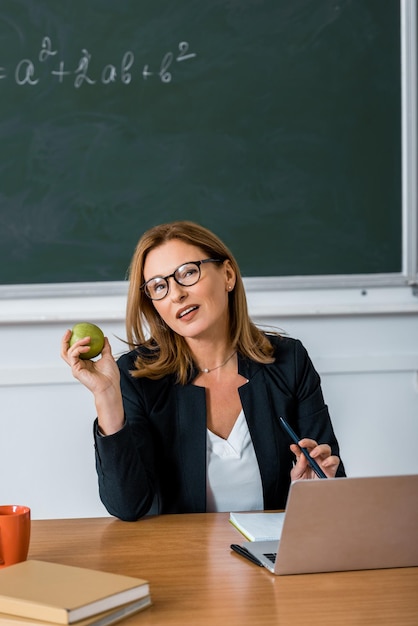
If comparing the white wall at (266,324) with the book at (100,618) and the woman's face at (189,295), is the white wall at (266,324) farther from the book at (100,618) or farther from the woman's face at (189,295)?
the book at (100,618)

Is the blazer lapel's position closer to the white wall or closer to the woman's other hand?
the woman's other hand

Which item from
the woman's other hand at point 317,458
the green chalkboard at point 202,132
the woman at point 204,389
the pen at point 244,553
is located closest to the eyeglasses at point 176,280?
the woman at point 204,389

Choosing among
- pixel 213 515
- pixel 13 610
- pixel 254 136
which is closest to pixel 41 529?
pixel 213 515

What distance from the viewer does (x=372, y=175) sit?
2748 millimetres

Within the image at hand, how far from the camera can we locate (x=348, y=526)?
45.7 inches

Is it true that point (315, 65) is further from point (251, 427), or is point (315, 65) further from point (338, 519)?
point (338, 519)

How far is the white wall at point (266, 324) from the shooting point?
264 cm

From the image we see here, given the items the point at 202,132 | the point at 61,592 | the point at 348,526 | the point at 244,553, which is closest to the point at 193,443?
the point at 244,553

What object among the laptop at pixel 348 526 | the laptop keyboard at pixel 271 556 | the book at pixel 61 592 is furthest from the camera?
the laptop keyboard at pixel 271 556

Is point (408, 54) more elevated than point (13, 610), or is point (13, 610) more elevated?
point (408, 54)

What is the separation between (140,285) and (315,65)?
1205 millimetres

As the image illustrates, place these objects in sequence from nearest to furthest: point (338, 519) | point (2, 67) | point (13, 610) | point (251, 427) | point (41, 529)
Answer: point (13, 610) → point (338, 519) → point (41, 529) → point (251, 427) → point (2, 67)

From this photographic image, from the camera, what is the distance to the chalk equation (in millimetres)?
2629

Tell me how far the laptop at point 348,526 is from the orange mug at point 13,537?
1.15ft
